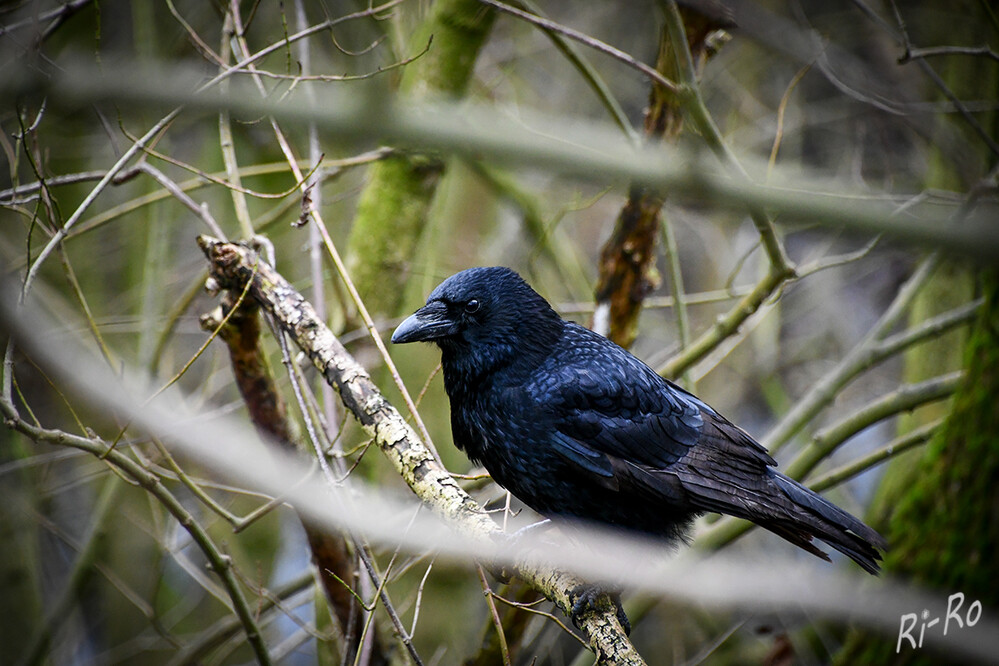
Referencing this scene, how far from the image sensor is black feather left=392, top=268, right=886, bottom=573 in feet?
10.0

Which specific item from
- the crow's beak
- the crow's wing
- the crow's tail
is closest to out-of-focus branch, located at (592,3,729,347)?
the crow's wing

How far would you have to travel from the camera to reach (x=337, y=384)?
8.89 feet

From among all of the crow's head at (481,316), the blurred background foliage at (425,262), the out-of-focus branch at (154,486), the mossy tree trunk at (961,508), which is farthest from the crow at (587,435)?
the out-of-focus branch at (154,486)

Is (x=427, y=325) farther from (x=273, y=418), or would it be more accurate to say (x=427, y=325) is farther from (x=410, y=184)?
(x=410, y=184)

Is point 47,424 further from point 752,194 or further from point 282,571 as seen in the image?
point 752,194

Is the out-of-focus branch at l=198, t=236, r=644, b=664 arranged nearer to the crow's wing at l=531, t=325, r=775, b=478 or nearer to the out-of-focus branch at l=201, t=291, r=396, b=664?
the out-of-focus branch at l=201, t=291, r=396, b=664

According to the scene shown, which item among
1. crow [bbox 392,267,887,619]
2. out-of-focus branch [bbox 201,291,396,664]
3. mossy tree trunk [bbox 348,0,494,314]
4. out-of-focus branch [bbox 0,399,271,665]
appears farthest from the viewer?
mossy tree trunk [bbox 348,0,494,314]

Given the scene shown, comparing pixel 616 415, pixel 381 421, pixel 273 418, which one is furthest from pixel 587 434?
pixel 273 418

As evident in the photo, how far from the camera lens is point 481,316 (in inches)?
129

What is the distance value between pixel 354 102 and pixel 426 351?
440cm

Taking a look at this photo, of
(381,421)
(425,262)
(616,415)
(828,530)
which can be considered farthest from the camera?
(425,262)

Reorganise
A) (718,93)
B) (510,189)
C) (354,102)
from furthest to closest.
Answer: (718,93)
(510,189)
(354,102)

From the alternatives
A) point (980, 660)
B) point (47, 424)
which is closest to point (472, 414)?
point (980, 660)

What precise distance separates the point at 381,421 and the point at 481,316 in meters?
0.83
